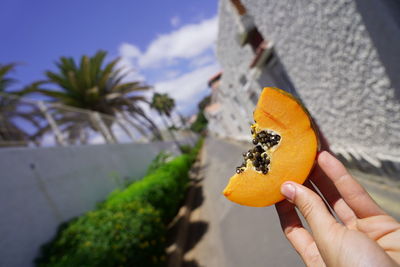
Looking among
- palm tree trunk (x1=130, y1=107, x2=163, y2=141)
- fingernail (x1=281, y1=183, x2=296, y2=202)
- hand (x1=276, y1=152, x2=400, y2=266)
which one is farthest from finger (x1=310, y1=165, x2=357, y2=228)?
palm tree trunk (x1=130, y1=107, x2=163, y2=141)

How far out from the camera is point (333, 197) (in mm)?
1779

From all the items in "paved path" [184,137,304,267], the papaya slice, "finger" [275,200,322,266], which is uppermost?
the papaya slice

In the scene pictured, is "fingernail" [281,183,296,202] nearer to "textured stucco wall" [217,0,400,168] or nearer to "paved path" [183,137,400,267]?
"paved path" [183,137,400,267]

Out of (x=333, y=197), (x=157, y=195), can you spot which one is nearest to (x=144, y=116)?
(x=157, y=195)

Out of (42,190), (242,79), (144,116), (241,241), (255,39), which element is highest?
(144,116)

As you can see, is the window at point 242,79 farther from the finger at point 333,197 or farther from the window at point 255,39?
the finger at point 333,197

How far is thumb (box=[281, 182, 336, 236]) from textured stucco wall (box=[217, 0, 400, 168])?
10.3 ft

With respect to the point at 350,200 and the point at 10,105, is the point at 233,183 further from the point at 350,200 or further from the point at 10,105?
the point at 10,105

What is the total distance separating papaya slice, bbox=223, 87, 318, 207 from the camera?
150cm

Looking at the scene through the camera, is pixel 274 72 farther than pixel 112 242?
Yes

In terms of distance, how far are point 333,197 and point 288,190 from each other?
561 millimetres

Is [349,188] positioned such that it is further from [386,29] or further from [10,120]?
[10,120]

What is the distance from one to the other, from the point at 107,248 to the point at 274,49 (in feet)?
19.1

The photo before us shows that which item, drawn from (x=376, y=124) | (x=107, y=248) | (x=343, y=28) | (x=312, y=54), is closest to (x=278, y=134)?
(x=107, y=248)
